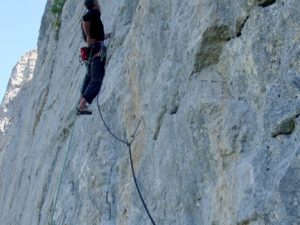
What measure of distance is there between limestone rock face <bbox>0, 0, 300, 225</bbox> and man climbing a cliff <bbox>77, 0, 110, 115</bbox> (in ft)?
0.71

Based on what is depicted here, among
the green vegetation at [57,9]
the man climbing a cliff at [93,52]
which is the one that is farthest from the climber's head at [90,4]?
Result: the green vegetation at [57,9]

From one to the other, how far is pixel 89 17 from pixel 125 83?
6.66ft

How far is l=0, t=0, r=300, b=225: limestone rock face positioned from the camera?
4016 millimetres

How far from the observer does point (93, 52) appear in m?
8.99

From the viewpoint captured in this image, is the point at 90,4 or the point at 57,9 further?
the point at 57,9

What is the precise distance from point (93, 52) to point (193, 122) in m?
4.20

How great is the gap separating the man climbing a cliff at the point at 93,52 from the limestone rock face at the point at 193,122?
0.71 feet

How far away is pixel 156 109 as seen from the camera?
5914mm

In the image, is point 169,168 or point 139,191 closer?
point 169,168

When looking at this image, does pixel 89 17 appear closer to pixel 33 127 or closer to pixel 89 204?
pixel 89 204

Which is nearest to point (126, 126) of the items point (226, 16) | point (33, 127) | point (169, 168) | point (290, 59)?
point (169, 168)

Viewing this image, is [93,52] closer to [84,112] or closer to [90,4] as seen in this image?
[90,4]

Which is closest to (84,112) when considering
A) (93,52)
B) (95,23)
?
(93,52)

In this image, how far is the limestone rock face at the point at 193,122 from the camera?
13.2 ft
